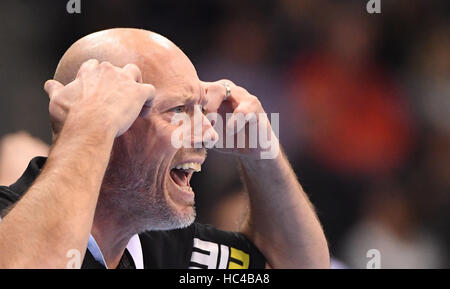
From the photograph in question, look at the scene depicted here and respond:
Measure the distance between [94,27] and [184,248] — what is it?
121 cm

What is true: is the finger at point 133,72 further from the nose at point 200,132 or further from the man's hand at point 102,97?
the nose at point 200,132

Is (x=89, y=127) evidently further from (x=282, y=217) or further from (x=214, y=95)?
(x=282, y=217)

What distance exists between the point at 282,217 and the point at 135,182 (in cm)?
48

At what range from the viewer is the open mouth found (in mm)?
1626

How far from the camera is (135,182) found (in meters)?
1.55

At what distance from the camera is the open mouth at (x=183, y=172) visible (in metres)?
1.63

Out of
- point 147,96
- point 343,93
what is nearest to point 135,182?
point 147,96

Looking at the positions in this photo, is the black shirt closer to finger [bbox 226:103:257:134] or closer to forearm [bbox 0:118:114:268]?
finger [bbox 226:103:257:134]

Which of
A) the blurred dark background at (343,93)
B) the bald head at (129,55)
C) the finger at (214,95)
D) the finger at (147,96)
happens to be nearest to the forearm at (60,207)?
the finger at (147,96)

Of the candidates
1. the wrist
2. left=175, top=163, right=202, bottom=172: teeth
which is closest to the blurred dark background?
left=175, top=163, right=202, bottom=172: teeth

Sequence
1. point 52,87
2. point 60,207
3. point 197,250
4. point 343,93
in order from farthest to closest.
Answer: point 343,93, point 197,250, point 52,87, point 60,207

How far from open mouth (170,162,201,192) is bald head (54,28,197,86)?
22cm

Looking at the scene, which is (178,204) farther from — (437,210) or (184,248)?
(437,210)

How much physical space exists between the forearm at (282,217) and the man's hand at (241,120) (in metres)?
0.05
